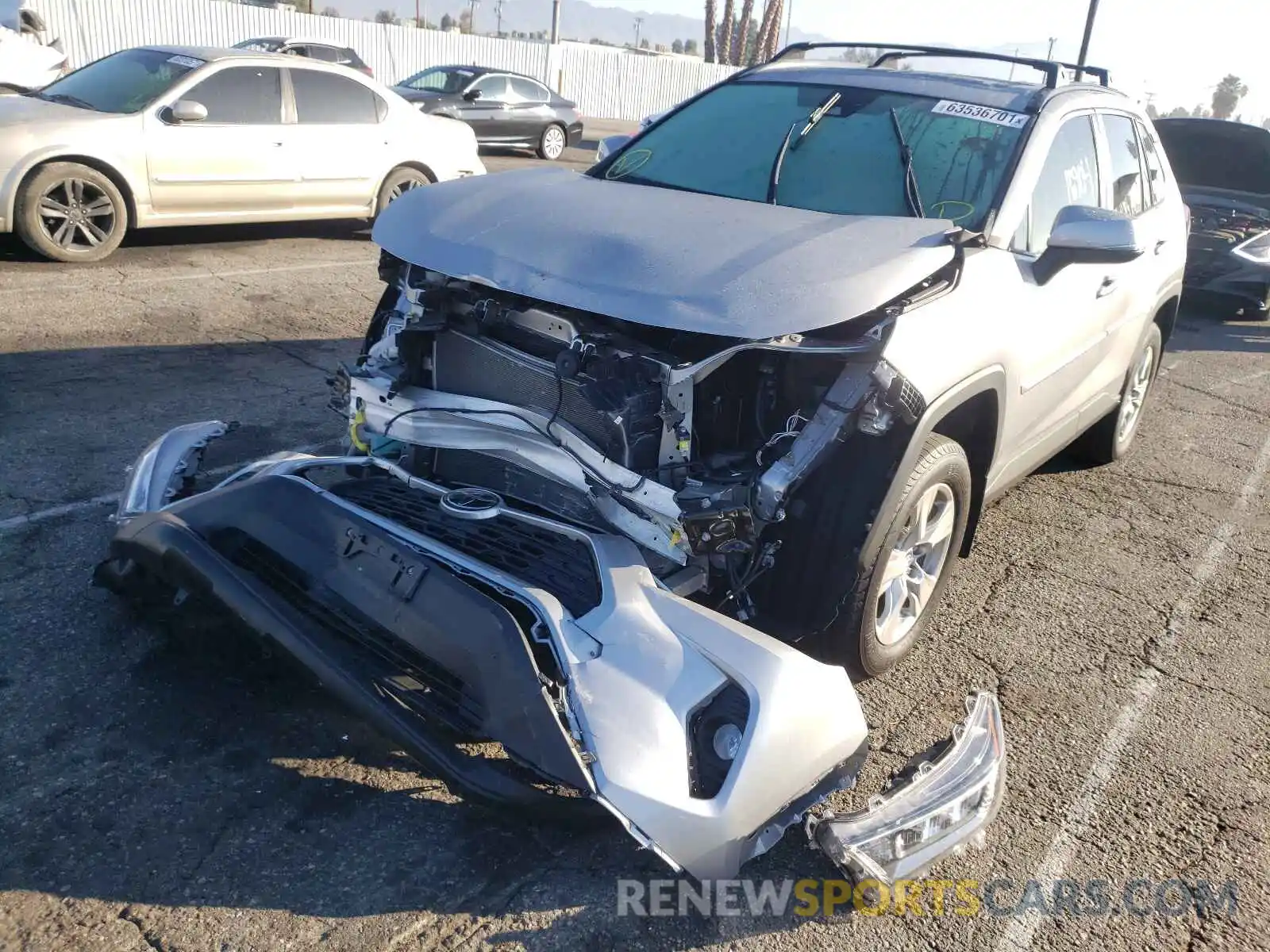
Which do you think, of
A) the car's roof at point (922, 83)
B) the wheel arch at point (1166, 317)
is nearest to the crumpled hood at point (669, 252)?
the car's roof at point (922, 83)

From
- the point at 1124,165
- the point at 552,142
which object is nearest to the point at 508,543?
the point at 1124,165

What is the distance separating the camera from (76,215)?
27.2 ft

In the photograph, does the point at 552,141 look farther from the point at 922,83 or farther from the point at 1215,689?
the point at 1215,689

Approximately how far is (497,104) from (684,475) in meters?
16.7

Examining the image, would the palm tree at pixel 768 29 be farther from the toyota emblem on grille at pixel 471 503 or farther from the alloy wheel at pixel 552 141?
the toyota emblem on grille at pixel 471 503

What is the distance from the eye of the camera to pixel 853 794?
10.2 ft

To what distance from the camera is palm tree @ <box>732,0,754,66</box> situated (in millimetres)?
48938

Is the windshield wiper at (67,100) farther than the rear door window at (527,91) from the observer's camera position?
No

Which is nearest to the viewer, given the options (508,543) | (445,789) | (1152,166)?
(445,789)

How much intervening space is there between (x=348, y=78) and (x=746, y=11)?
43483mm

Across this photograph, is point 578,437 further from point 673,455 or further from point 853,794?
point 853,794

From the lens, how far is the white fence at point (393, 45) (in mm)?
23391

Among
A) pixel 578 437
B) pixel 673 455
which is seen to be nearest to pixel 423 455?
pixel 578 437

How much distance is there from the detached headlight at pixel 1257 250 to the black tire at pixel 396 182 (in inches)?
307
